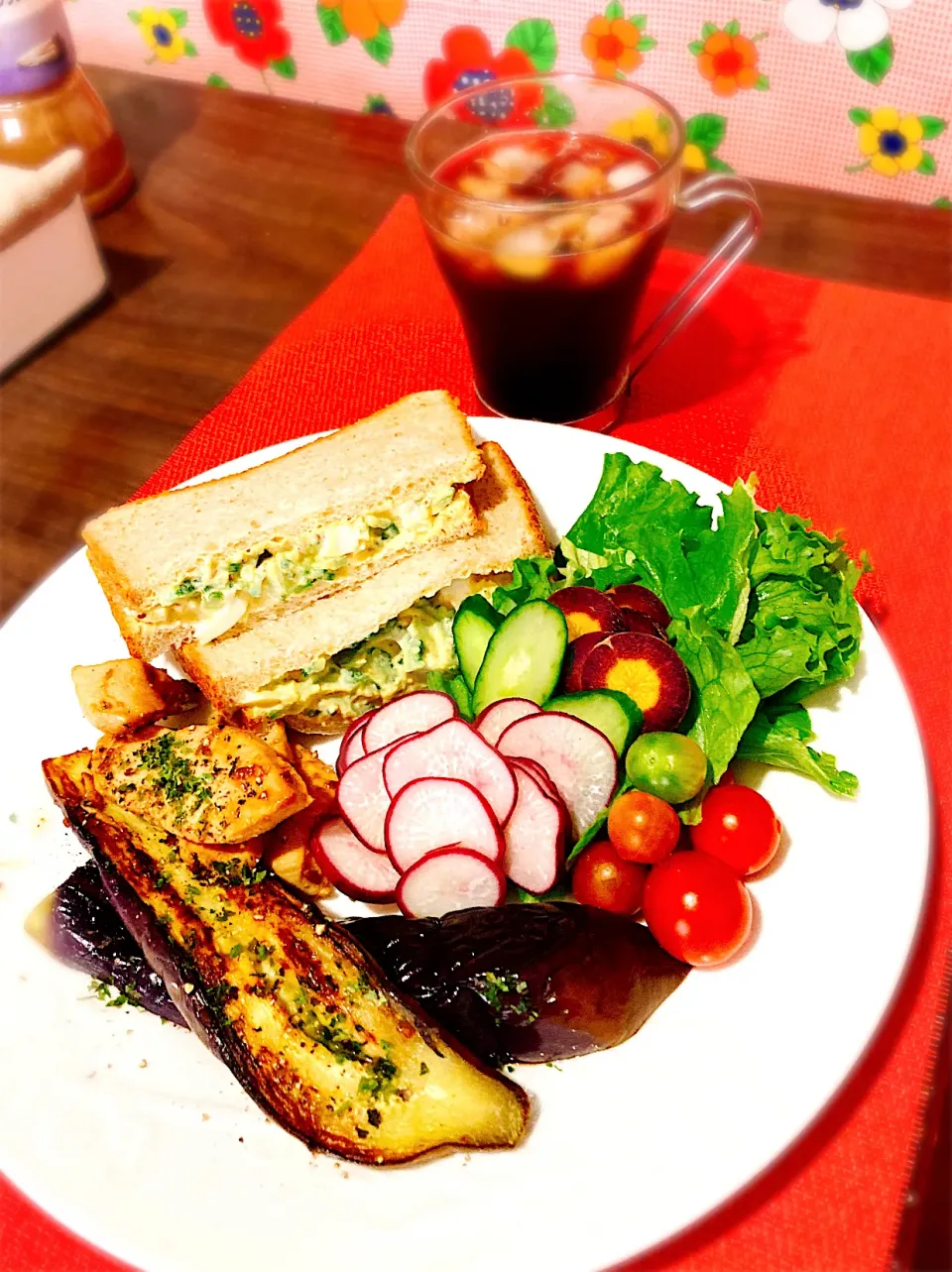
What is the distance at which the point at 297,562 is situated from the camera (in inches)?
88.8

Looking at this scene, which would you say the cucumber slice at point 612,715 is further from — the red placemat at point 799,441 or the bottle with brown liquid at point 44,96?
the bottle with brown liquid at point 44,96

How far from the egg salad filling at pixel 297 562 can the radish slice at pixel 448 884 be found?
2.58 ft

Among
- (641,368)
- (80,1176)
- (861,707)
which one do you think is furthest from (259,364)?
(80,1176)

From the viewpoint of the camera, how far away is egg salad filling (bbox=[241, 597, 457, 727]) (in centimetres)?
215

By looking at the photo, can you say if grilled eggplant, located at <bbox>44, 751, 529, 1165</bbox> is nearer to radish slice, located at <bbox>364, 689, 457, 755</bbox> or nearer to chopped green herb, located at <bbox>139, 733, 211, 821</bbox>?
chopped green herb, located at <bbox>139, 733, 211, 821</bbox>

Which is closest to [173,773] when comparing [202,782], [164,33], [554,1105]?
[202,782]

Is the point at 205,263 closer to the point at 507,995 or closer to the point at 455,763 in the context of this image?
the point at 455,763

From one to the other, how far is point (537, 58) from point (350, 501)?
234 centimetres

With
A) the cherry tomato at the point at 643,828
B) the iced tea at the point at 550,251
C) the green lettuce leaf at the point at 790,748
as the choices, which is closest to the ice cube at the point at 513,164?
the iced tea at the point at 550,251

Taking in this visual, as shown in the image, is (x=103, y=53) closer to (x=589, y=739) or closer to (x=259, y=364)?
(x=259, y=364)

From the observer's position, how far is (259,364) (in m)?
2.93

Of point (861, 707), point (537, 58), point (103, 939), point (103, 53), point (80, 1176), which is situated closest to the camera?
point (80, 1176)

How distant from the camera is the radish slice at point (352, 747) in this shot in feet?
6.46

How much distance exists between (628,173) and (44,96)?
197cm
